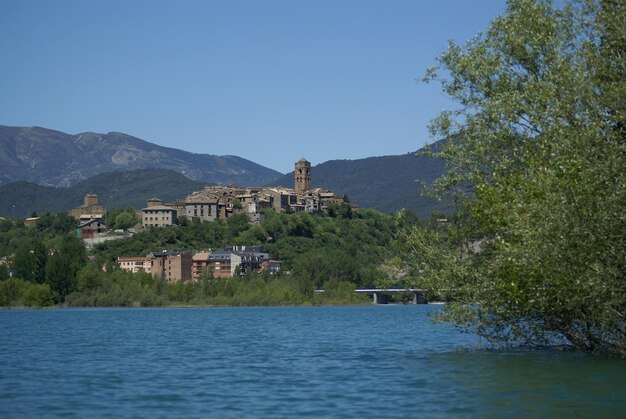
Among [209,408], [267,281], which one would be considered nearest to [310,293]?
[267,281]

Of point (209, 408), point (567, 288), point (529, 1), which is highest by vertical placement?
point (529, 1)

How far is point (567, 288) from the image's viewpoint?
29422mm

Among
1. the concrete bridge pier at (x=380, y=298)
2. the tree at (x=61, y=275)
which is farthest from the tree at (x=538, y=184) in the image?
the concrete bridge pier at (x=380, y=298)

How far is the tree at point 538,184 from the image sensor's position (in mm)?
28906

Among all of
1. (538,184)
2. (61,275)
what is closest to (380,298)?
(61,275)

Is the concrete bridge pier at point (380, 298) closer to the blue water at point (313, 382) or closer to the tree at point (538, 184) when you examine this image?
the blue water at point (313, 382)

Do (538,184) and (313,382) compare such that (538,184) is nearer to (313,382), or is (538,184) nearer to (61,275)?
(313,382)

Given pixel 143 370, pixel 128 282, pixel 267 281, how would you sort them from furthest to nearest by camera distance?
pixel 267 281 → pixel 128 282 → pixel 143 370

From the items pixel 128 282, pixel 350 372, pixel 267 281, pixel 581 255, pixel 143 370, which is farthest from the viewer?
pixel 267 281

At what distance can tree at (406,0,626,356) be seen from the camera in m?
28.9

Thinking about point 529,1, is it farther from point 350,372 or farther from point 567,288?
point 350,372

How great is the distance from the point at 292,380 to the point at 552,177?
9343 millimetres

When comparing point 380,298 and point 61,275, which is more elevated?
point 61,275

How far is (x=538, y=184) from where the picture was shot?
29.9 meters
